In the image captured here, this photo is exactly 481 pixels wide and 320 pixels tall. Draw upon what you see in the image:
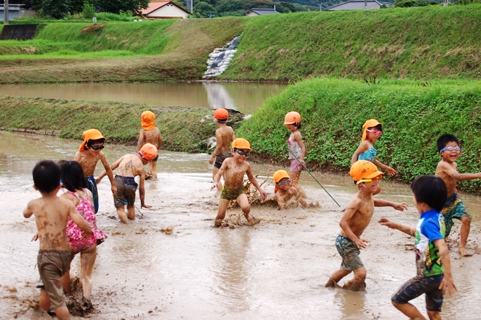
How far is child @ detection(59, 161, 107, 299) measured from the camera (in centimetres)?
598

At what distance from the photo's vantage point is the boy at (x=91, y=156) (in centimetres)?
835

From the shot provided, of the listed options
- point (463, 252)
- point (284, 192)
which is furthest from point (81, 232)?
point (284, 192)

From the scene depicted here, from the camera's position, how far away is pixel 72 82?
32.2 m

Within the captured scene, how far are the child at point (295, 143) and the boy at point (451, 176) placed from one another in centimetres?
343

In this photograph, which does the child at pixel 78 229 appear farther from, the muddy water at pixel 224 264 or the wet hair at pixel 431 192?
the wet hair at pixel 431 192

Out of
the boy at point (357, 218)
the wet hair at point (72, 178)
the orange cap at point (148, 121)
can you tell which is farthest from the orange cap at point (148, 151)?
the boy at point (357, 218)

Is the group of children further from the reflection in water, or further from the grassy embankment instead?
the reflection in water

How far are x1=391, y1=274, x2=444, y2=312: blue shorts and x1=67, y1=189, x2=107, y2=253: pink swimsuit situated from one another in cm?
259

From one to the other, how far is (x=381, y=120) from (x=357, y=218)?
276 inches

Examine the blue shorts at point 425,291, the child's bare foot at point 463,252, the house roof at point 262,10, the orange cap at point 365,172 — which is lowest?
the child's bare foot at point 463,252

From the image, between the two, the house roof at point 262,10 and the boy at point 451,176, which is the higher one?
the house roof at point 262,10

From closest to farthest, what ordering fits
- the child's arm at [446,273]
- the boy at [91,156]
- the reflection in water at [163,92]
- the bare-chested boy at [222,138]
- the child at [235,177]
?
the child's arm at [446,273], the boy at [91,156], the child at [235,177], the bare-chested boy at [222,138], the reflection in water at [163,92]

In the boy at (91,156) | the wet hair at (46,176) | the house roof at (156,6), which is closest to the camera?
the wet hair at (46,176)

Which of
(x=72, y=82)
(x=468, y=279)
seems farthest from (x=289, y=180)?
(x=72, y=82)
